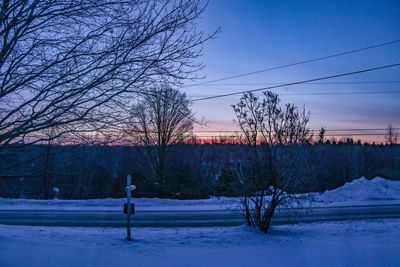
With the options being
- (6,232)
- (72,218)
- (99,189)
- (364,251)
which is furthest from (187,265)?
(99,189)

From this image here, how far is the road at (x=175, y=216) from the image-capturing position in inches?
696

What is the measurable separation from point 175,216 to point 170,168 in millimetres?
16250

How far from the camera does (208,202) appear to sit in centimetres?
2577

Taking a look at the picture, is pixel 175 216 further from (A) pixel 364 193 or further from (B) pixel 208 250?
(A) pixel 364 193

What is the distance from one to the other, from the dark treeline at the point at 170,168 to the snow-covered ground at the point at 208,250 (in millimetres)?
1351

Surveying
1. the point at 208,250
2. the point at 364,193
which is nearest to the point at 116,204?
the point at 364,193

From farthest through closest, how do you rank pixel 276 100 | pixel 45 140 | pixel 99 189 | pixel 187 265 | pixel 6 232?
pixel 99 189 < pixel 276 100 < pixel 6 232 < pixel 187 265 < pixel 45 140

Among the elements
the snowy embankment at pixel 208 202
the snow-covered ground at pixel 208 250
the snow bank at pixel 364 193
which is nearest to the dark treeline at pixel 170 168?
the snowy embankment at pixel 208 202

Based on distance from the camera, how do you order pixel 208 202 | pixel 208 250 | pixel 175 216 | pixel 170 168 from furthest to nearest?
1. pixel 170 168
2. pixel 208 202
3. pixel 175 216
4. pixel 208 250

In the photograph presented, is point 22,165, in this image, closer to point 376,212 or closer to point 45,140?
point 45,140

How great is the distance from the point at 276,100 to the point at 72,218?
10873 millimetres

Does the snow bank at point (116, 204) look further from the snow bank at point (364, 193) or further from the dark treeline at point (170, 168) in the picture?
the snow bank at point (364, 193)

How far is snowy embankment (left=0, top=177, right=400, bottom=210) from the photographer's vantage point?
24.0 metres

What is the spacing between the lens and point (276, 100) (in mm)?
12258
